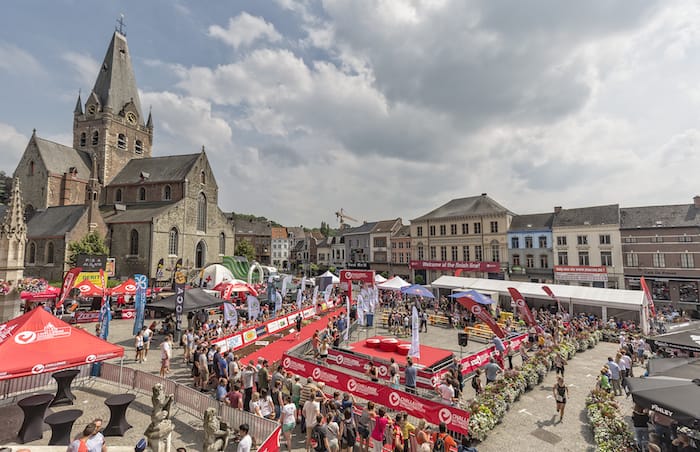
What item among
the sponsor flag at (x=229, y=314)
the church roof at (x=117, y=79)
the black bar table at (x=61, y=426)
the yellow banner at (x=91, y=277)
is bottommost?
the black bar table at (x=61, y=426)

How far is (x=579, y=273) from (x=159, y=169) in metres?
54.4

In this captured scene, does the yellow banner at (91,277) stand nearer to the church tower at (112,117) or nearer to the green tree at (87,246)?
the green tree at (87,246)

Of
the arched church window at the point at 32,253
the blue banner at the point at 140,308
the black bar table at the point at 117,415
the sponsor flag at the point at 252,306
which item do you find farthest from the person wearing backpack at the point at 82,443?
the arched church window at the point at 32,253

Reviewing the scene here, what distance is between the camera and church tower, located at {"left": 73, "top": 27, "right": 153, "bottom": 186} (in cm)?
4856

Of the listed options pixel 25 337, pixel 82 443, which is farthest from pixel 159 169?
pixel 82 443

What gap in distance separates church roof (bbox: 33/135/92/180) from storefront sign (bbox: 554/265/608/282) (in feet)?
206

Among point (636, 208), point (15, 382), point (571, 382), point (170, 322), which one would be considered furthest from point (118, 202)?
point (636, 208)

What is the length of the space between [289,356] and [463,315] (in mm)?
15208

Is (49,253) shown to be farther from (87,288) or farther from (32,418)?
(32,418)

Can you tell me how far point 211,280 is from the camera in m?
27.9

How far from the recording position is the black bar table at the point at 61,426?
7.11 m

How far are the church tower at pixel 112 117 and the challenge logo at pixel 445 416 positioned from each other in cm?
5573

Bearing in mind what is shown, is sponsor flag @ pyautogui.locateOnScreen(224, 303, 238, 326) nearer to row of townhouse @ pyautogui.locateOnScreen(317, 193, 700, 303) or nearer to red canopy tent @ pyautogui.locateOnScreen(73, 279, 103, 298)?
red canopy tent @ pyautogui.locateOnScreen(73, 279, 103, 298)

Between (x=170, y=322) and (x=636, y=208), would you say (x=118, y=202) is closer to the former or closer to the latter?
(x=170, y=322)
